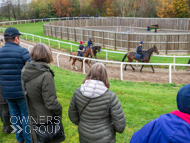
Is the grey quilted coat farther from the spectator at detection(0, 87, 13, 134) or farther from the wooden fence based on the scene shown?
the wooden fence

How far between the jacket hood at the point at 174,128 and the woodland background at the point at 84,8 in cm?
4750

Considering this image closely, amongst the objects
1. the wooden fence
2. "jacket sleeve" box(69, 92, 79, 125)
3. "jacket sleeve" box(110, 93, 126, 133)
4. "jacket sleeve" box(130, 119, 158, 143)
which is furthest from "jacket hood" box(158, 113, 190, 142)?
the wooden fence

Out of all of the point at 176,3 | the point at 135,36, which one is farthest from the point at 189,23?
the point at 135,36

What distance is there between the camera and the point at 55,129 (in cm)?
337

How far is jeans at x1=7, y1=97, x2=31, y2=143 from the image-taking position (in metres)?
3.92

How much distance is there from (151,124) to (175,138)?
26 cm

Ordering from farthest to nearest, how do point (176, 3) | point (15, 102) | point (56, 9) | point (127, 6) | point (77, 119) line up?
point (56, 9) < point (127, 6) < point (176, 3) < point (15, 102) < point (77, 119)

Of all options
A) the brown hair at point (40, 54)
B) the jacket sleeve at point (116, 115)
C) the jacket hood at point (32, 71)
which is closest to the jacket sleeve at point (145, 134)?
the jacket sleeve at point (116, 115)

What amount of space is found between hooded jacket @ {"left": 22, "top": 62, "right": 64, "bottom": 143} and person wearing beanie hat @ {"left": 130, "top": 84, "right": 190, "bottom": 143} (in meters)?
1.57

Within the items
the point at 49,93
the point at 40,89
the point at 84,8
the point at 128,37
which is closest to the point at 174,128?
the point at 49,93

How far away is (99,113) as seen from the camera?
2.82 metres

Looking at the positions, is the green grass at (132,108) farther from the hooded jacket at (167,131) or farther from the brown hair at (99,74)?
the hooded jacket at (167,131)

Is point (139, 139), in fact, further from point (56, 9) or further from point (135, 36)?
point (56, 9)

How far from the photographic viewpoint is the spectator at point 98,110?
281cm
